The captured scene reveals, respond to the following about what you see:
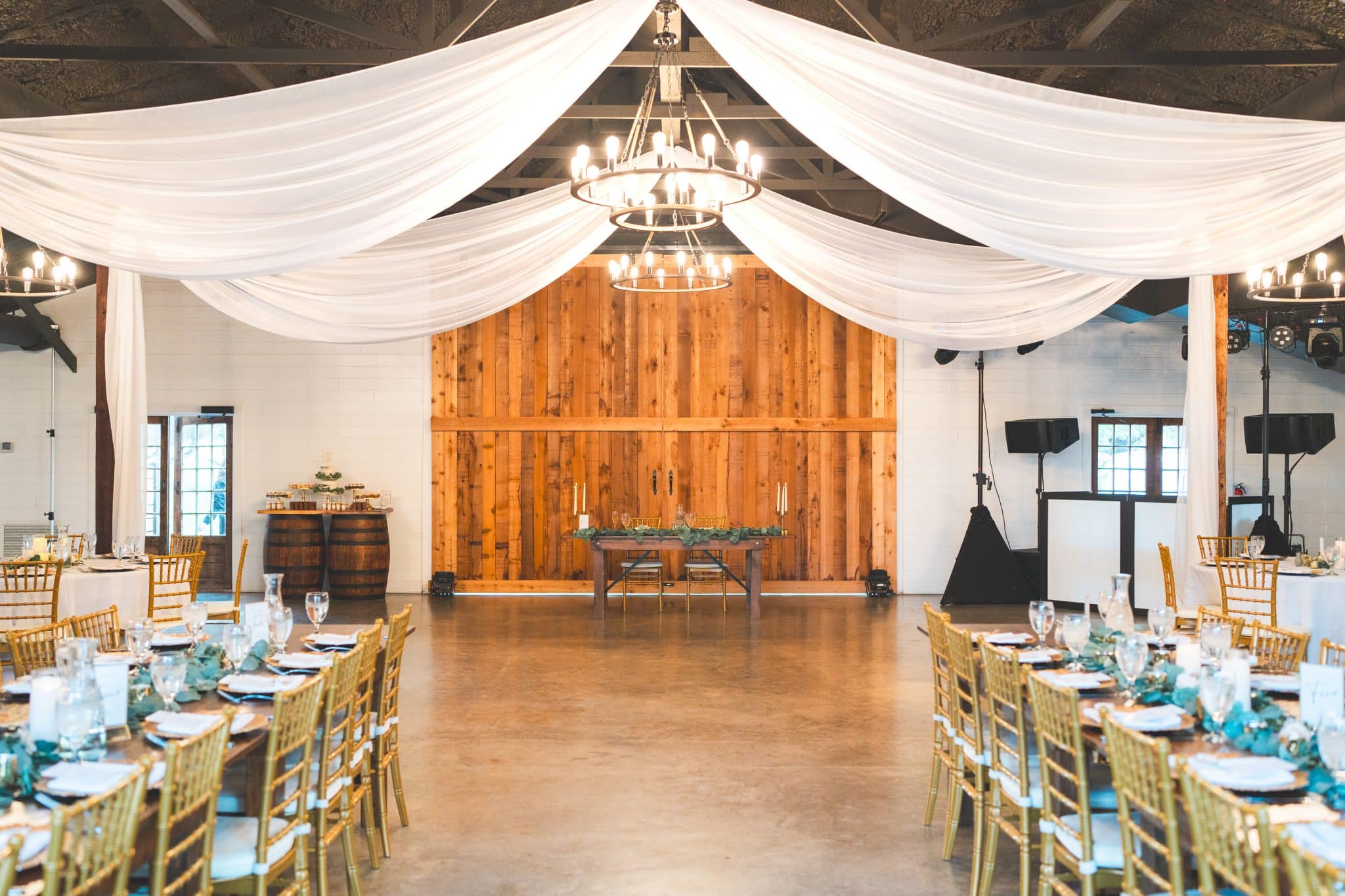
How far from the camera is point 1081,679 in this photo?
140 inches

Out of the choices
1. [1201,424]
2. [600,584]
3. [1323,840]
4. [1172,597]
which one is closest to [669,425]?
[600,584]

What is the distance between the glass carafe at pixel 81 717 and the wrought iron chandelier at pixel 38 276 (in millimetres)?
5465

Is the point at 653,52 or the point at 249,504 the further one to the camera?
the point at 249,504

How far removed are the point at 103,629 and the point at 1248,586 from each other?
646 centimetres

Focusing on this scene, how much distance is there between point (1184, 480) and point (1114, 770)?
17.3 feet

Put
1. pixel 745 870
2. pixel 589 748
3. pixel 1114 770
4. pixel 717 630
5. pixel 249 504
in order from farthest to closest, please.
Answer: pixel 249 504 < pixel 717 630 < pixel 589 748 < pixel 745 870 < pixel 1114 770

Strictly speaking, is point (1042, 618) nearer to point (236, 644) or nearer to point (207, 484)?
point (236, 644)

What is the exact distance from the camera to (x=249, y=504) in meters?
11.8

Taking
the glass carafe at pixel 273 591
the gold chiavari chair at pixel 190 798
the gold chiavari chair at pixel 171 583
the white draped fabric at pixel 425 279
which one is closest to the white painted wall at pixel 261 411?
the gold chiavari chair at pixel 171 583

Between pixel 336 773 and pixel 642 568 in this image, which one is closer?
pixel 336 773

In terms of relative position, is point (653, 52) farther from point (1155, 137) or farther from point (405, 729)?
point (405, 729)

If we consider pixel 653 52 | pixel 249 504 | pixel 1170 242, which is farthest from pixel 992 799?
pixel 249 504

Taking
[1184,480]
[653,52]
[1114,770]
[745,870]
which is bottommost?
[745,870]

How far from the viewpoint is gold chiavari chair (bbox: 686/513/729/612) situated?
10180mm
